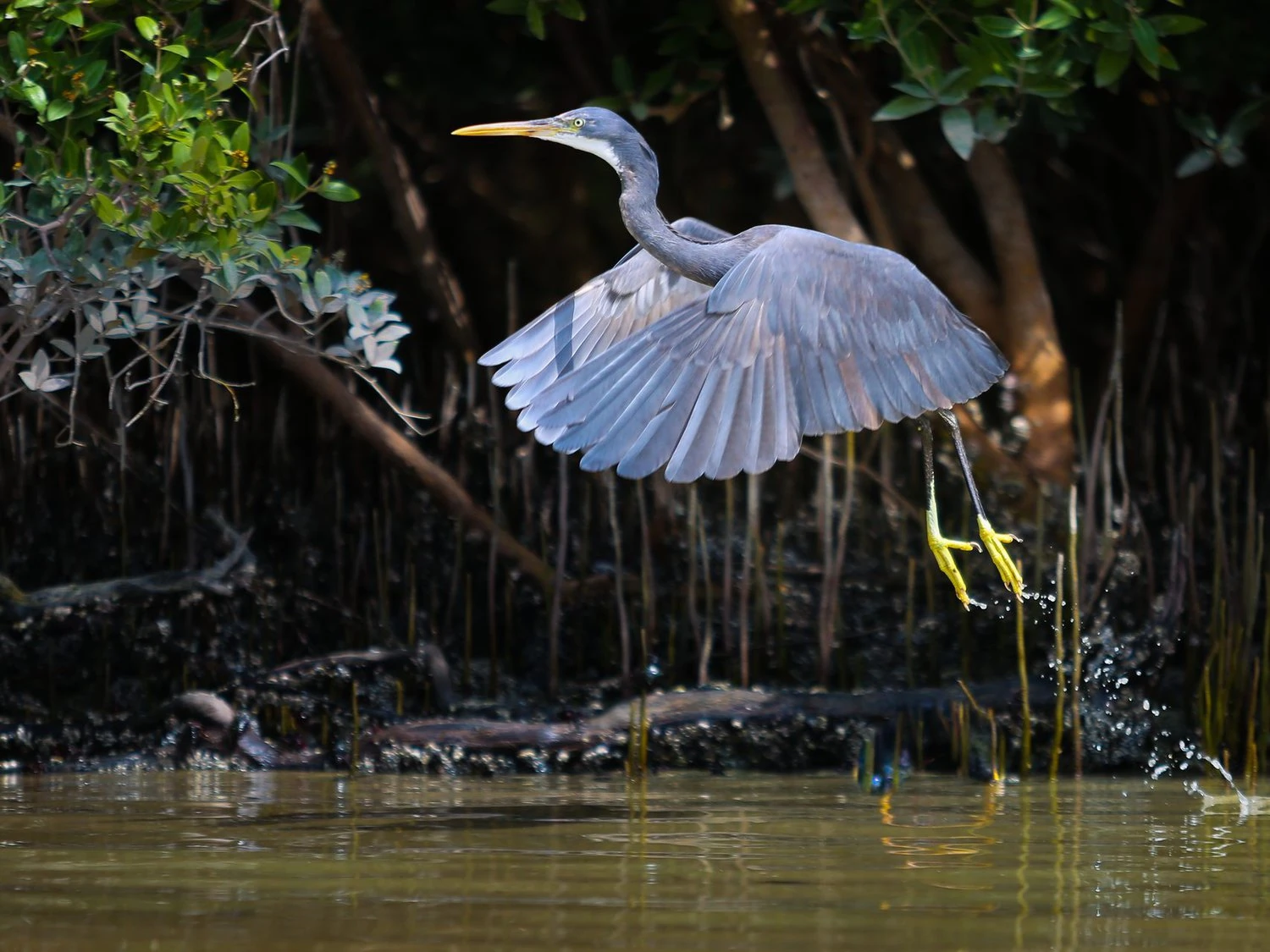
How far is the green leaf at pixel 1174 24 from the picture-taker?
18.5 feet

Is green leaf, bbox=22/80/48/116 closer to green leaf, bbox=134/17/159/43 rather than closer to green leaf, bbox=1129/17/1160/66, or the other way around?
green leaf, bbox=134/17/159/43

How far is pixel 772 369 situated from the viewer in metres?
4.41

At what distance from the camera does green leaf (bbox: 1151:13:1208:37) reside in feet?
18.5

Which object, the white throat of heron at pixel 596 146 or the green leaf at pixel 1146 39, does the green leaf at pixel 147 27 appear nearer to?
the white throat of heron at pixel 596 146

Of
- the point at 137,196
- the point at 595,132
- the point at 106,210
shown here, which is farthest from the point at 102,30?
the point at 595,132

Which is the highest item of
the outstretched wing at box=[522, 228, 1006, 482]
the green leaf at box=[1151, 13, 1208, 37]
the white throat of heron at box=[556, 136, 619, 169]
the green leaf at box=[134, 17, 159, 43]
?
the green leaf at box=[1151, 13, 1208, 37]

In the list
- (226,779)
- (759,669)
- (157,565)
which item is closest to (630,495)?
(759,669)

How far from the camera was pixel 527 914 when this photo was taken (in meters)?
3.05

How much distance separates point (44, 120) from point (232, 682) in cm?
210

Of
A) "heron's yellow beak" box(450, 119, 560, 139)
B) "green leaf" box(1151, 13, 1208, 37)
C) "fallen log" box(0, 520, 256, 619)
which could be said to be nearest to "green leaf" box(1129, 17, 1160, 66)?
"green leaf" box(1151, 13, 1208, 37)

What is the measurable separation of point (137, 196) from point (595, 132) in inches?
48.7

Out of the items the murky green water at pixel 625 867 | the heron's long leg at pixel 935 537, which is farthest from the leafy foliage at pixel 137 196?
the heron's long leg at pixel 935 537

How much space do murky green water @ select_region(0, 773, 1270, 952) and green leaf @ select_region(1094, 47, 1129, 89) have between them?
2.19m

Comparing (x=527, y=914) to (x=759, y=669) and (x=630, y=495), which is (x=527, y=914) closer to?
(x=759, y=669)
